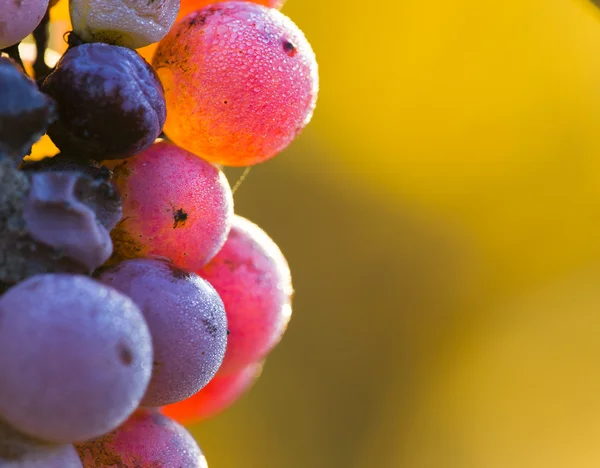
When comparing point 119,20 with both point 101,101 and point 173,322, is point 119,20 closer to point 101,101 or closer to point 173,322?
point 101,101

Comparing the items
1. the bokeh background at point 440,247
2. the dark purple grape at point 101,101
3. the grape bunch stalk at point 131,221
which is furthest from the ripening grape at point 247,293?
the bokeh background at point 440,247

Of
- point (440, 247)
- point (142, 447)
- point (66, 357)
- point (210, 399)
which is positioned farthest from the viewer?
point (440, 247)

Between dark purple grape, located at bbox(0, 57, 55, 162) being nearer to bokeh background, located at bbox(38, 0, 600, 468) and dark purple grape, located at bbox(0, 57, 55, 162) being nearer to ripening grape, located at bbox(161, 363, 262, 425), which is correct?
ripening grape, located at bbox(161, 363, 262, 425)

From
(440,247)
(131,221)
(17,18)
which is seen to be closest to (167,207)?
(131,221)

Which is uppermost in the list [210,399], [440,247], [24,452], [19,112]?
[19,112]

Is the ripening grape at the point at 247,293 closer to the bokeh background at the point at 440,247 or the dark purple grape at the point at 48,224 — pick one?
the dark purple grape at the point at 48,224

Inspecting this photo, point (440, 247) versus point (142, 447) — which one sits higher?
point (142, 447)

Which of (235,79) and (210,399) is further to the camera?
(210,399)

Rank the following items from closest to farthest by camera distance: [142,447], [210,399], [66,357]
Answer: [66,357] < [142,447] < [210,399]
